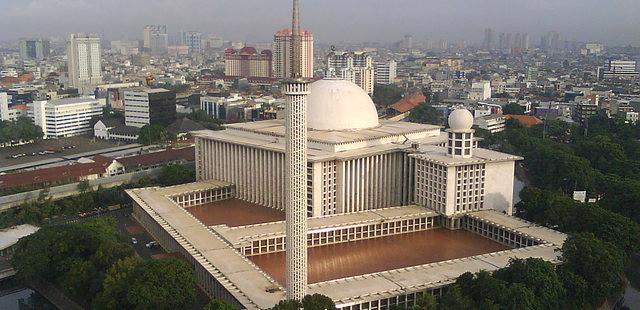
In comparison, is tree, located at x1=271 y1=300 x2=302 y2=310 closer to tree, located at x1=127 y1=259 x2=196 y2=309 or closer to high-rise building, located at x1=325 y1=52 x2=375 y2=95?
tree, located at x1=127 y1=259 x2=196 y2=309

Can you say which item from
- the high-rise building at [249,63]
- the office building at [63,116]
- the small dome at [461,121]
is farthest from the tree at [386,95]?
the small dome at [461,121]

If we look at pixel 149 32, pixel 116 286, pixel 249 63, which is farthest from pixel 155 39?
pixel 116 286

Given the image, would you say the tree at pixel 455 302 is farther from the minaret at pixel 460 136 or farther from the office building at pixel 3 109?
the office building at pixel 3 109

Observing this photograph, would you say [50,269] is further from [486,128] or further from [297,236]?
[486,128]

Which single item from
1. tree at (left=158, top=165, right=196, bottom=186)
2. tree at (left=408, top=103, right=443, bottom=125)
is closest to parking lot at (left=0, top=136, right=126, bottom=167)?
tree at (left=158, top=165, right=196, bottom=186)

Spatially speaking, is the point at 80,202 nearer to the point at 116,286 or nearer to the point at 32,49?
the point at 116,286

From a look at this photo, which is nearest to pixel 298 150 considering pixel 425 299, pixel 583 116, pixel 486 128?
pixel 425 299
